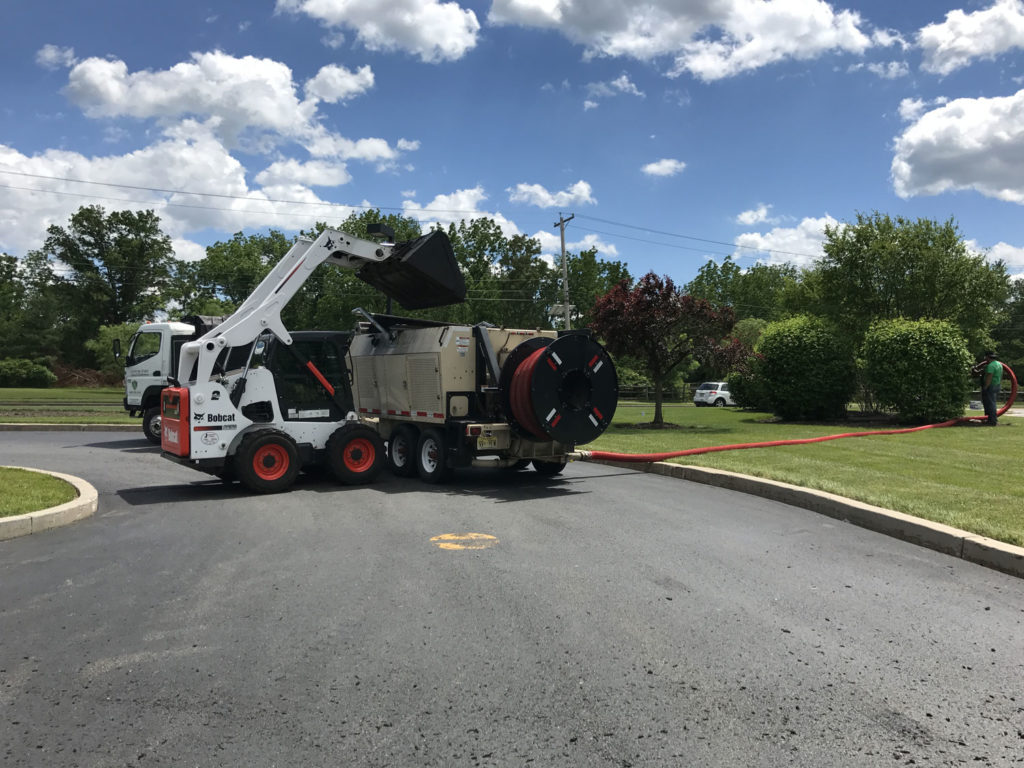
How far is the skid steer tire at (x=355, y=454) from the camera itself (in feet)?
35.3

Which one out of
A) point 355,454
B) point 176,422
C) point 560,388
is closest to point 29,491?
point 176,422

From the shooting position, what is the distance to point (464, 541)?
7152 millimetres

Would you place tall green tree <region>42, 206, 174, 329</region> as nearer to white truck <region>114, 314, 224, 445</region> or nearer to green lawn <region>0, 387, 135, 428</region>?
green lawn <region>0, 387, 135, 428</region>

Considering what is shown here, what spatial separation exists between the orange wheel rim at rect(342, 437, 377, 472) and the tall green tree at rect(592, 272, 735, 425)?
10.5m

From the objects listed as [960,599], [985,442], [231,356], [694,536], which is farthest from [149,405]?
[985,442]

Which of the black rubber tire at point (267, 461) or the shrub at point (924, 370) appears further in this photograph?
the shrub at point (924, 370)

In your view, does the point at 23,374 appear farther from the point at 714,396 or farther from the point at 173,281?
the point at 714,396

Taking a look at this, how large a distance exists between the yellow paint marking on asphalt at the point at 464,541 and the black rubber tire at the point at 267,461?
3823mm

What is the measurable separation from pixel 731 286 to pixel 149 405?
79.3m

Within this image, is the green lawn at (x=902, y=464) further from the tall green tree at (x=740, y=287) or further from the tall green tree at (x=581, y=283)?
the tall green tree at (x=740, y=287)

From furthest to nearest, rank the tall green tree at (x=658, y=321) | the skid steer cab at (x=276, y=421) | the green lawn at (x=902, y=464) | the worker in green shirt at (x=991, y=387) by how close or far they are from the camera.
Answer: the tall green tree at (x=658, y=321), the worker in green shirt at (x=991, y=387), the skid steer cab at (x=276, y=421), the green lawn at (x=902, y=464)

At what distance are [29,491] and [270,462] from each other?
285cm

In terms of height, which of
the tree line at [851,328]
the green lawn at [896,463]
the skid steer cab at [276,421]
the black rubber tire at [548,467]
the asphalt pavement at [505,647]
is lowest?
the asphalt pavement at [505,647]

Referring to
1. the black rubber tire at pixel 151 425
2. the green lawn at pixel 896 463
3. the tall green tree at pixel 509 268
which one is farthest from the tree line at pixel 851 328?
the tall green tree at pixel 509 268
